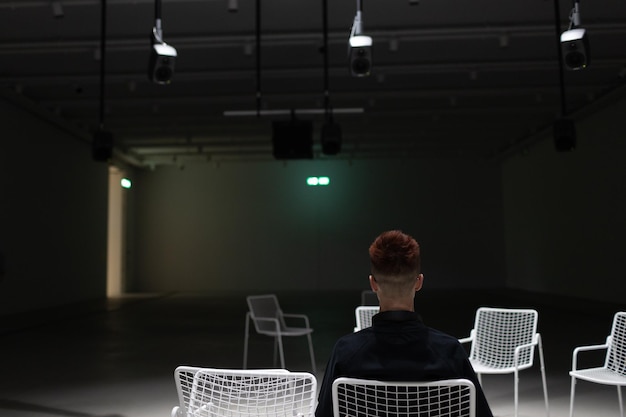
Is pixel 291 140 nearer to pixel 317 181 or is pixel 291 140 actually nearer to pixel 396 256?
pixel 396 256

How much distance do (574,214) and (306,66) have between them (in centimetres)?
688

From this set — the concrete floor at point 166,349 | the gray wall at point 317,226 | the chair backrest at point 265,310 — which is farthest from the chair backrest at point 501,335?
the gray wall at point 317,226

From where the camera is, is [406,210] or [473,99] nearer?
[473,99]

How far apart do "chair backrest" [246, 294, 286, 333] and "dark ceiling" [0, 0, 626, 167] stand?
75.7 inches

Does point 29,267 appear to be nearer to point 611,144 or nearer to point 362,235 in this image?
point 362,235

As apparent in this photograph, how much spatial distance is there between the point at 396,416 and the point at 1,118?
983 centimetres

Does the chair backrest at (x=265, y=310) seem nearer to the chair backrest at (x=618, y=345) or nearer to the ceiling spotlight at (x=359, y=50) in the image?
the ceiling spotlight at (x=359, y=50)

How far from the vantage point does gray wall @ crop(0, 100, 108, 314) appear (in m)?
9.32

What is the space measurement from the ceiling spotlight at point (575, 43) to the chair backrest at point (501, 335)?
7.60ft

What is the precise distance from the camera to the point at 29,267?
9922mm

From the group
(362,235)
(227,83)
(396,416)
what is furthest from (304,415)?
(362,235)

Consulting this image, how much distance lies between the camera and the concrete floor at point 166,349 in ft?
12.4

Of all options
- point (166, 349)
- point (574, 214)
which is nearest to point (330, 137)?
point (166, 349)

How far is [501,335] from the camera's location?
3.51m
